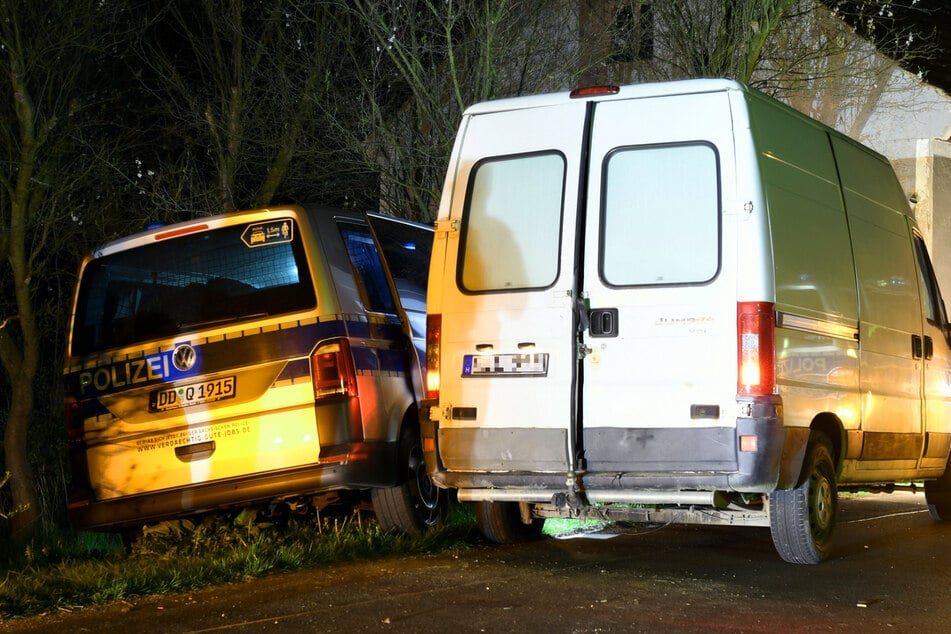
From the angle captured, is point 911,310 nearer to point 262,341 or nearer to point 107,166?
point 262,341

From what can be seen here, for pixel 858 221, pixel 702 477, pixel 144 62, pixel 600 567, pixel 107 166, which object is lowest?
pixel 600 567

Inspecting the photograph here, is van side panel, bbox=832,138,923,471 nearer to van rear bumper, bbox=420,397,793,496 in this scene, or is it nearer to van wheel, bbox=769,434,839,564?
van wheel, bbox=769,434,839,564

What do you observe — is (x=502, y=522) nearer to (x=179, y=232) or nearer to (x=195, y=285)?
(x=195, y=285)

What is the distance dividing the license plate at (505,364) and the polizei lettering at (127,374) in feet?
5.82

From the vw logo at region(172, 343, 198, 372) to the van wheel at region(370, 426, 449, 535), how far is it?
1357mm

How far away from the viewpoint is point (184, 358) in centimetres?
727

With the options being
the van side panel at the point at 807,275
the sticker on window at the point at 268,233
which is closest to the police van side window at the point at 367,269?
the sticker on window at the point at 268,233

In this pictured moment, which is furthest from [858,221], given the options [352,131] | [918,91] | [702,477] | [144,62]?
[918,91]

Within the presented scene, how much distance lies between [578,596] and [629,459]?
84cm

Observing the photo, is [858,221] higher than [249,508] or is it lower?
higher

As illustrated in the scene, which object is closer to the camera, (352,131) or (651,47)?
(352,131)

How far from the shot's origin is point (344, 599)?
235 inches

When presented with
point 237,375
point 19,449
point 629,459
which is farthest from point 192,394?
point 19,449

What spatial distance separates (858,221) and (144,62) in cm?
986
